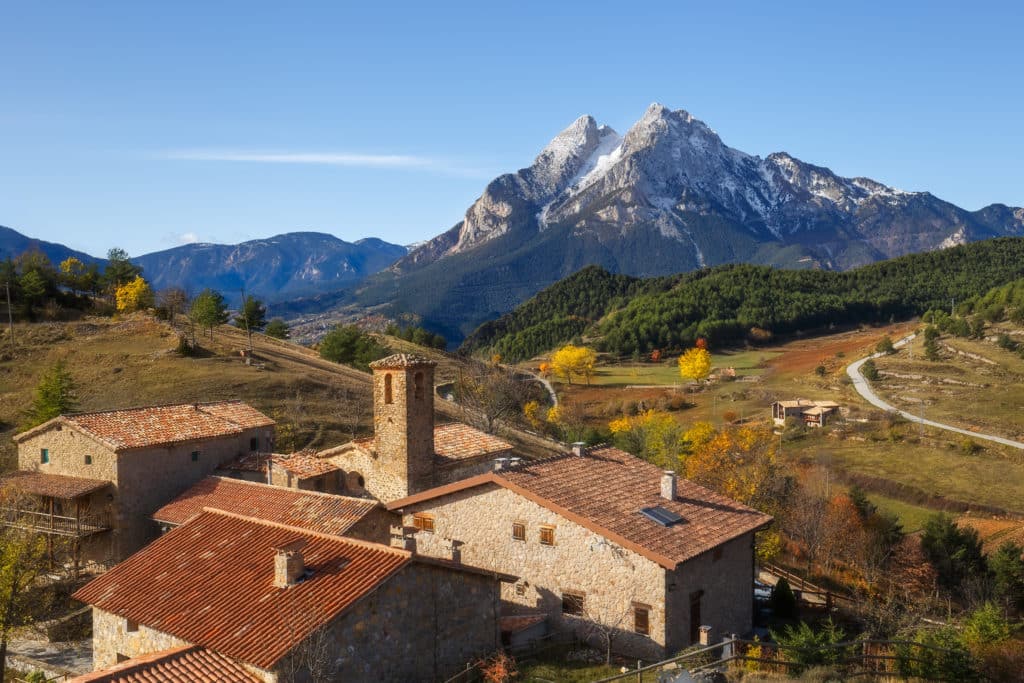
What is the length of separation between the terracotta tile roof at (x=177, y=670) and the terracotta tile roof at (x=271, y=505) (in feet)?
21.6

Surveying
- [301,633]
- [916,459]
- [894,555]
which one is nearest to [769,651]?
[301,633]

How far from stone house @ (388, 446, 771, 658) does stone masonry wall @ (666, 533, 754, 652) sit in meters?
0.03

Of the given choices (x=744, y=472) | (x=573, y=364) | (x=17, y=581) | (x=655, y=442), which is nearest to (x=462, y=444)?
(x=17, y=581)

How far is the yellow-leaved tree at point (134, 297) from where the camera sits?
265 ft

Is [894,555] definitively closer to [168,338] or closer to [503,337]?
[168,338]

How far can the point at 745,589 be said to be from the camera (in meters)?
25.6

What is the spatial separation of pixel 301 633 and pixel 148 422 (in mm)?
20167

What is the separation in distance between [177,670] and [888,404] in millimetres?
87279

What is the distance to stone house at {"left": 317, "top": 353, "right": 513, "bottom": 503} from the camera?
28.7 meters

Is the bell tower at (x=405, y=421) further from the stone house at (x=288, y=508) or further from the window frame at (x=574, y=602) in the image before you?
the window frame at (x=574, y=602)

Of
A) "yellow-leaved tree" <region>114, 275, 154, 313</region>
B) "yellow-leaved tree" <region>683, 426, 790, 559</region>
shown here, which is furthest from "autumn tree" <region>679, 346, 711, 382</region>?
"yellow-leaved tree" <region>114, 275, 154, 313</region>

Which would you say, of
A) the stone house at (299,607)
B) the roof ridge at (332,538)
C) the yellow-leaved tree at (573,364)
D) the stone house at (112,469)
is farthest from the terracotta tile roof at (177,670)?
the yellow-leaved tree at (573,364)

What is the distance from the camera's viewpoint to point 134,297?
265 ft

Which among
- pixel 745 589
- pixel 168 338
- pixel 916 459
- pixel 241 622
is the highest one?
pixel 168 338
